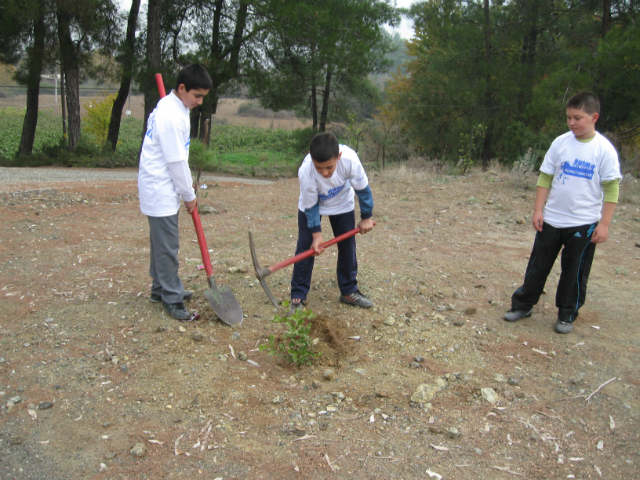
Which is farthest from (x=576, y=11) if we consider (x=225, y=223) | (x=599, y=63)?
(x=225, y=223)

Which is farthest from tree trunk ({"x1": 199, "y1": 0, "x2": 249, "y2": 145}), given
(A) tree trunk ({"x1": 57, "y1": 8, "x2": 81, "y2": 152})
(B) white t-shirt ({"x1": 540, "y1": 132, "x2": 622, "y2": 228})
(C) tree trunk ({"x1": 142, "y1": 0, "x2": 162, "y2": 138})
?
(B) white t-shirt ({"x1": 540, "y1": 132, "x2": 622, "y2": 228})

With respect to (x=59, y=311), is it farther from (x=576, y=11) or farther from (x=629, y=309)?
(x=576, y=11)

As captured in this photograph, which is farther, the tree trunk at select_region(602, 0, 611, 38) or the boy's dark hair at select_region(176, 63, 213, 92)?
the tree trunk at select_region(602, 0, 611, 38)

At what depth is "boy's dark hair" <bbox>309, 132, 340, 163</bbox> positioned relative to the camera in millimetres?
3293

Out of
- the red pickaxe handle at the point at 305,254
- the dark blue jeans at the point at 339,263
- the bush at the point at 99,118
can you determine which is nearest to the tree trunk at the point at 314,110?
the bush at the point at 99,118

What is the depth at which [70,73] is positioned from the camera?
15422 millimetres

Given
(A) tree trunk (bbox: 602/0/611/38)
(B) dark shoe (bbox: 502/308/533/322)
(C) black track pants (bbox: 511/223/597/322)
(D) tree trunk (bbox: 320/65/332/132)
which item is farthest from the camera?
(D) tree trunk (bbox: 320/65/332/132)

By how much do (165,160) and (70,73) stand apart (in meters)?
14.4

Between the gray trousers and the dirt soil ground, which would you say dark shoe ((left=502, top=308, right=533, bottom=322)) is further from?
the gray trousers

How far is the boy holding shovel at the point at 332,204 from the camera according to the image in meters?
3.38

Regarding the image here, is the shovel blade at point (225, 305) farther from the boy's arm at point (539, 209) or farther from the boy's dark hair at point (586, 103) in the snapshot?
the boy's dark hair at point (586, 103)

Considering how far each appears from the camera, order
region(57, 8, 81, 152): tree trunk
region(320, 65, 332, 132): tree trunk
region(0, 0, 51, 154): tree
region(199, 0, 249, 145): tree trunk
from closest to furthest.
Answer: region(0, 0, 51, 154): tree → region(57, 8, 81, 152): tree trunk → region(199, 0, 249, 145): tree trunk → region(320, 65, 332, 132): tree trunk

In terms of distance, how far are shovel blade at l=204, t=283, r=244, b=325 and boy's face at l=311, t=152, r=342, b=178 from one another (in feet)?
3.70

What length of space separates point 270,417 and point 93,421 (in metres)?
0.90
